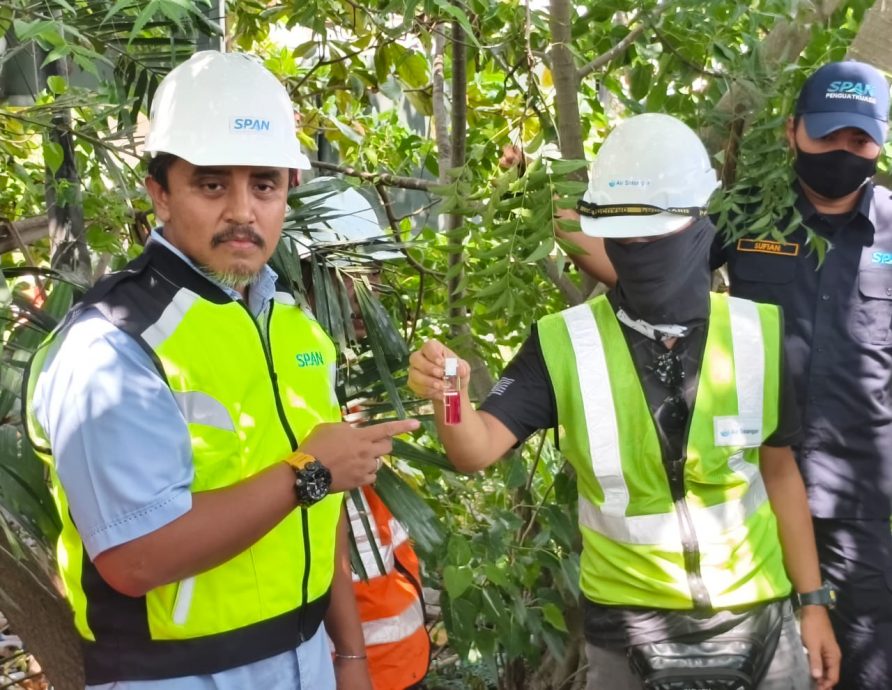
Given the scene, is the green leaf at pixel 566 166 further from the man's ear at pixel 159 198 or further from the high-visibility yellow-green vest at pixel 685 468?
the man's ear at pixel 159 198

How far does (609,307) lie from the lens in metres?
2.37

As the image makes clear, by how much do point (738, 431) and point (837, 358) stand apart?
634 millimetres

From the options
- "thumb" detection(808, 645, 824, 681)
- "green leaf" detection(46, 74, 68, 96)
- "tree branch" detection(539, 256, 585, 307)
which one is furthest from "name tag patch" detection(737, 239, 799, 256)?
"green leaf" detection(46, 74, 68, 96)

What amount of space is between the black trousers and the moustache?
5.49 feet

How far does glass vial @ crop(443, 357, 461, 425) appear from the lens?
204 centimetres

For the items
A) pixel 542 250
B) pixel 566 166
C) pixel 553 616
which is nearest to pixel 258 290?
pixel 542 250

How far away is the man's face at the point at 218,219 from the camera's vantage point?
1.91 metres

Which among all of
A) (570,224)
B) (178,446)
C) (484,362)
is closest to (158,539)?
(178,446)

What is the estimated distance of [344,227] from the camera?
117 inches

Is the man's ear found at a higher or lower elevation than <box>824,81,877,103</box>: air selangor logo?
lower

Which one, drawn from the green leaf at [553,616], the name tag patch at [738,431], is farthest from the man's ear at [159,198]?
the green leaf at [553,616]

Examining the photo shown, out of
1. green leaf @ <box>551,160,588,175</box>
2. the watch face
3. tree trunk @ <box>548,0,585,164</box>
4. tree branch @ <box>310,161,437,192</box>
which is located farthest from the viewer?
tree branch @ <box>310,161,437,192</box>

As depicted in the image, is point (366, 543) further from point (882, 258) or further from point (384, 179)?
point (882, 258)

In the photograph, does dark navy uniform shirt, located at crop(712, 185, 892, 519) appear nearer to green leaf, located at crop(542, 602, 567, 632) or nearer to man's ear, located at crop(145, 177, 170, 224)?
green leaf, located at crop(542, 602, 567, 632)
